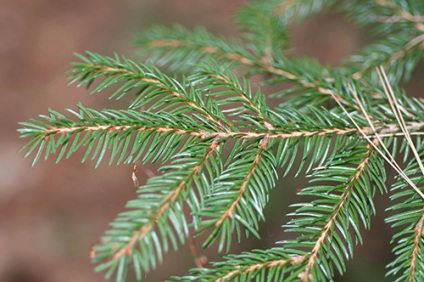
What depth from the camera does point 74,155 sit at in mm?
2037

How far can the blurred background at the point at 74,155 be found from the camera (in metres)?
1.83

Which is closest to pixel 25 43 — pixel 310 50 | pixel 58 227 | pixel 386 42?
pixel 58 227

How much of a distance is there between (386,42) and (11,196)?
192 centimetres

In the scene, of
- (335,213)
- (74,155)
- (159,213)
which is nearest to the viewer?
(159,213)

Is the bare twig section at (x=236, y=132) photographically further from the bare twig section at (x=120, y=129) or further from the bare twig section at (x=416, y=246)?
the bare twig section at (x=416, y=246)

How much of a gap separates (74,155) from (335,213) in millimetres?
1785

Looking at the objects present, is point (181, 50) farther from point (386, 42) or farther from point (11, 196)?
point (11, 196)

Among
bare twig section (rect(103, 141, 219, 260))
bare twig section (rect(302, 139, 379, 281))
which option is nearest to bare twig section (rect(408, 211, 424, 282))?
bare twig section (rect(302, 139, 379, 281))

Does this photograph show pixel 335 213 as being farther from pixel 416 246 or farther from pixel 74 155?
pixel 74 155

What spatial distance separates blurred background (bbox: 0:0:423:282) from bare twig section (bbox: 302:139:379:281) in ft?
2.56

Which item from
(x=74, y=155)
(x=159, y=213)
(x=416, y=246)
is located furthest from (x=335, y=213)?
(x=74, y=155)

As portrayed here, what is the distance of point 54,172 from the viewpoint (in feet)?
6.75

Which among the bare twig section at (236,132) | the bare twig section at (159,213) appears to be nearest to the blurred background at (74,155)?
the bare twig section at (236,132)

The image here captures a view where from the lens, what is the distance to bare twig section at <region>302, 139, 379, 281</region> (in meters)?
0.45
